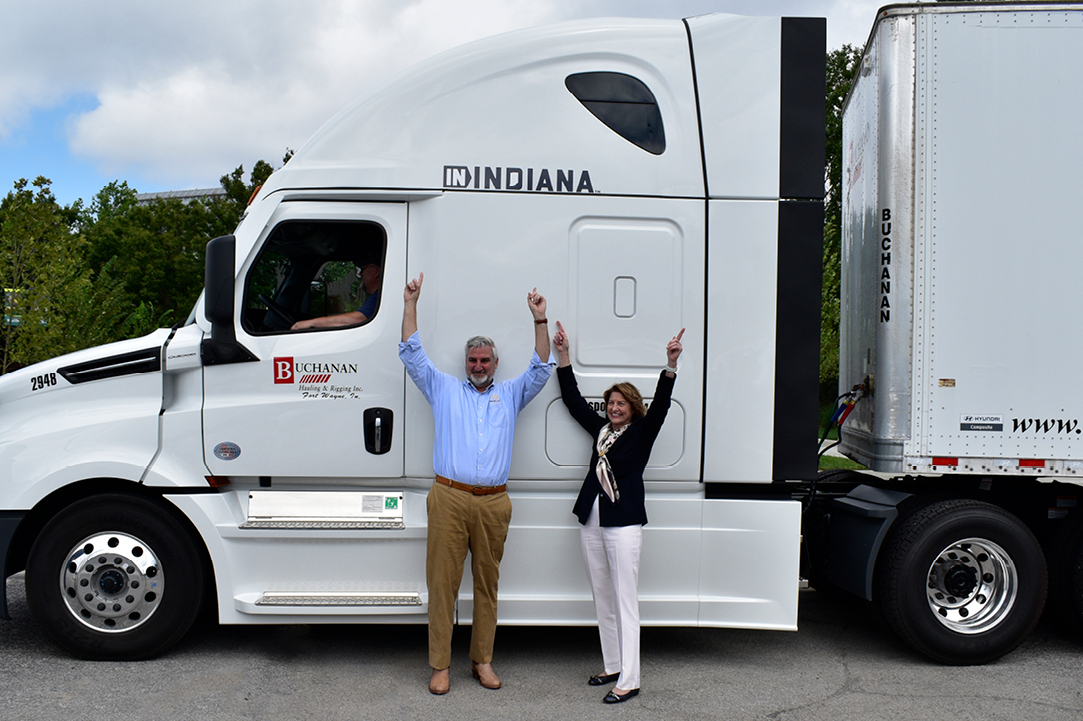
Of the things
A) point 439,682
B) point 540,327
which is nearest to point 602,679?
point 439,682

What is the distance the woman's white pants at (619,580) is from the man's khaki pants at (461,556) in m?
0.48

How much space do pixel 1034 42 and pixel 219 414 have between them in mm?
5007

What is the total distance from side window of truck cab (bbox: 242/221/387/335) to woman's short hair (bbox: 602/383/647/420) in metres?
1.42

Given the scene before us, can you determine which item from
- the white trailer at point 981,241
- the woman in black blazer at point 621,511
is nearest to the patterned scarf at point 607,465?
the woman in black blazer at point 621,511

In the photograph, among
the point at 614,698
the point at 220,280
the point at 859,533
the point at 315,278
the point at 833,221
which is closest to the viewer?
the point at 614,698

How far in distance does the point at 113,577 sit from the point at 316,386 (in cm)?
158

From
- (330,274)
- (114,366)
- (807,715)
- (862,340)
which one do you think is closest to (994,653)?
(807,715)

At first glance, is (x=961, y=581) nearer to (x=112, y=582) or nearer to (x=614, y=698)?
(x=614, y=698)

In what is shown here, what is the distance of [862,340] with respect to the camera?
209 inches

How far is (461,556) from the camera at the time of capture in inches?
178

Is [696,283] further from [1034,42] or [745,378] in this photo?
[1034,42]

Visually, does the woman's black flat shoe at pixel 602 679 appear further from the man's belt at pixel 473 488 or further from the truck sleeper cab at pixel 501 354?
the man's belt at pixel 473 488

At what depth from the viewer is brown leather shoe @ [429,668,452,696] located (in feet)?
14.6

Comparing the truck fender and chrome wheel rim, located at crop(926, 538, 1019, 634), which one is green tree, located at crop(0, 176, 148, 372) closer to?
the truck fender
